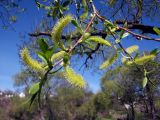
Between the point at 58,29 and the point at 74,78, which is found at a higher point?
the point at 58,29

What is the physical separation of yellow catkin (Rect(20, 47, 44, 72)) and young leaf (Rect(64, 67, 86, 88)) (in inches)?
3.2

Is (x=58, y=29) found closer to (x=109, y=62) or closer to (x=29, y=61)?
(x=29, y=61)

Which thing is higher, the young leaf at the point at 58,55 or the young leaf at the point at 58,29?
the young leaf at the point at 58,29

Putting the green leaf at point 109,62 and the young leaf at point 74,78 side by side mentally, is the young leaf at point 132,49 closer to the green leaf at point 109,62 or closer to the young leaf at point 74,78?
the green leaf at point 109,62

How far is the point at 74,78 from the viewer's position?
961mm

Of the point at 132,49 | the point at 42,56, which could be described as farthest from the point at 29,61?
the point at 132,49

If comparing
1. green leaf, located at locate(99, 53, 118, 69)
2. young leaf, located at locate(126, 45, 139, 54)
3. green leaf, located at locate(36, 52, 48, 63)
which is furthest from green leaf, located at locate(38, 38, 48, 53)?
young leaf, located at locate(126, 45, 139, 54)

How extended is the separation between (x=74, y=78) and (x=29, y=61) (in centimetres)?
13

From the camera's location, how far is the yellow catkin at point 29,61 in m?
0.94

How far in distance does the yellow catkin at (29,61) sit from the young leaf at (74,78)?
0.27 feet

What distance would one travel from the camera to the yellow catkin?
94 centimetres

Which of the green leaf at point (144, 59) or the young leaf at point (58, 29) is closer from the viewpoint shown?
the young leaf at point (58, 29)

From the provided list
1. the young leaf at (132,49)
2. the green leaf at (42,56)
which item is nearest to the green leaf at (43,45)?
the green leaf at (42,56)

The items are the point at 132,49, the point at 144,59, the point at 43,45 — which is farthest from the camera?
the point at 132,49
